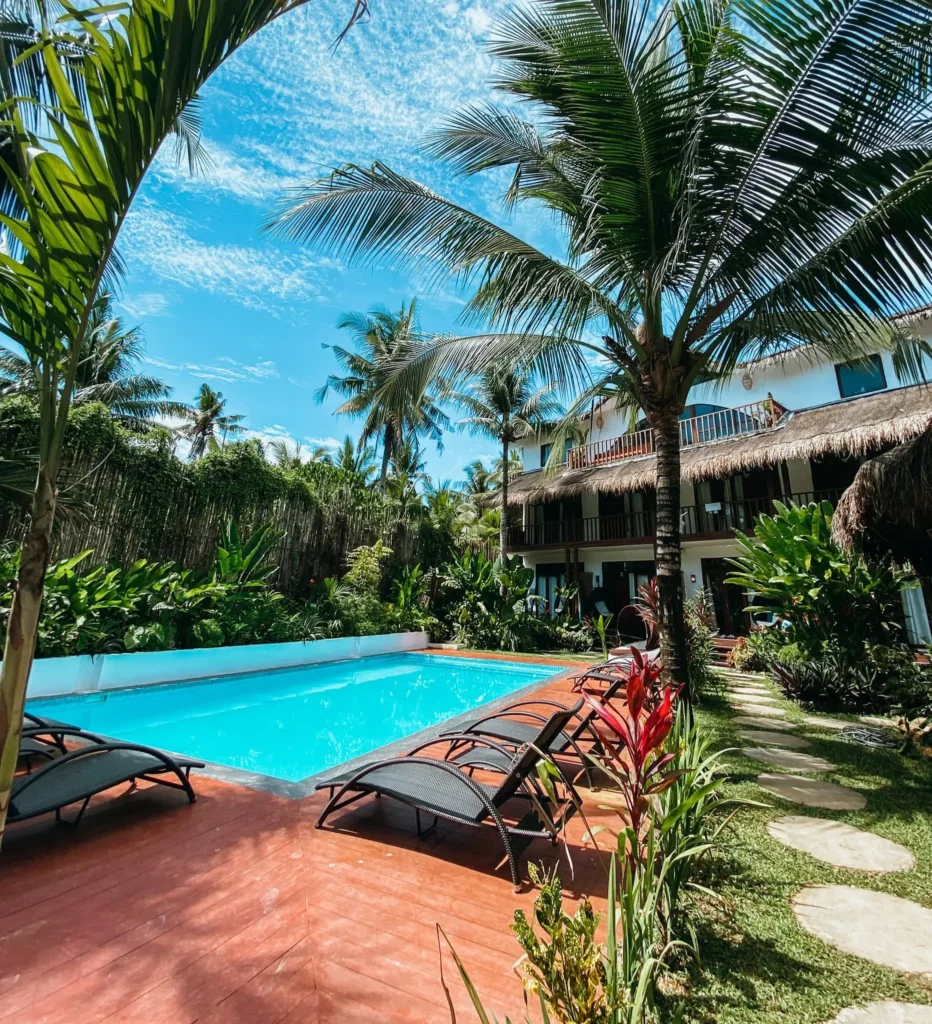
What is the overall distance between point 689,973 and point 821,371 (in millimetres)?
17391

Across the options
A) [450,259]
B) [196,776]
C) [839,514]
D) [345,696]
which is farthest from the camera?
[345,696]

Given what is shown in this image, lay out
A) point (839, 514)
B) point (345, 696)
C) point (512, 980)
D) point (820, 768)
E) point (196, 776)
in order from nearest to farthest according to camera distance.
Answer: point (512, 980) < point (196, 776) < point (820, 768) < point (839, 514) < point (345, 696)

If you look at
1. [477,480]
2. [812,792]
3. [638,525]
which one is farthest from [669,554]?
[477,480]

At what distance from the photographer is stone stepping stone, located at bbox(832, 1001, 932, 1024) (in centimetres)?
184

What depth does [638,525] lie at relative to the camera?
17.7 meters

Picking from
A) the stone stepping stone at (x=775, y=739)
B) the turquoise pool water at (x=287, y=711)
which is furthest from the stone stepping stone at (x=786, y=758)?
the turquoise pool water at (x=287, y=711)

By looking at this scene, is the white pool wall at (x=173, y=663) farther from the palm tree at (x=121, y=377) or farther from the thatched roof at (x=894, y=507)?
the palm tree at (x=121, y=377)

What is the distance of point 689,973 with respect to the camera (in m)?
2.10

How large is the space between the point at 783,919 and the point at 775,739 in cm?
367

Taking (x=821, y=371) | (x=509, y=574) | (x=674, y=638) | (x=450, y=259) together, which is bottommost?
(x=674, y=638)

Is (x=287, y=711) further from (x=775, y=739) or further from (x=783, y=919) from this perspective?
(x=783, y=919)

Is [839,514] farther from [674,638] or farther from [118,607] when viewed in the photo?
[118,607]

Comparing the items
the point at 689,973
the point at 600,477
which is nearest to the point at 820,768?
the point at 689,973

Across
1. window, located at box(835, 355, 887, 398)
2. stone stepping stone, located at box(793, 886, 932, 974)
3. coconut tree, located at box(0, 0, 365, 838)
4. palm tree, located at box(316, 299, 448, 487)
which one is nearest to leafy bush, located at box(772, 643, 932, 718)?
stone stepping stone, located at box(793, 886, 932, 974)
